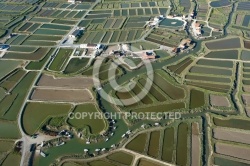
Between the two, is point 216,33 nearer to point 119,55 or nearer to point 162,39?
point 162,39

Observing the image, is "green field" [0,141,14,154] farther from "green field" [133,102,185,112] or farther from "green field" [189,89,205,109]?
"green field" [189,89,205,109]

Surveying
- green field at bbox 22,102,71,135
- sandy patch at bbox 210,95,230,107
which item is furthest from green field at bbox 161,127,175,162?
green field at bbox 22,102,71,135

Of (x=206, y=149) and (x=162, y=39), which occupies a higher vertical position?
(x=162, y=39)

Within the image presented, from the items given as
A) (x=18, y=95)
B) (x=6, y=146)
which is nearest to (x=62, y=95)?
(x=18, y=95)

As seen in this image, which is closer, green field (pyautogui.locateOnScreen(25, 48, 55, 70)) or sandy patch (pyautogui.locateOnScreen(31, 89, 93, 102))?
sandy patch (pyautogui.locateOnScreen(31, 89, 93, 102))

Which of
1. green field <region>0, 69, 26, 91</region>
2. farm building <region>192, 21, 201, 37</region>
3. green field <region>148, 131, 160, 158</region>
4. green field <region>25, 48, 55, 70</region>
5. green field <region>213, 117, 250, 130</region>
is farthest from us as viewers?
farm building <region>192, 21, 201, 37</region>

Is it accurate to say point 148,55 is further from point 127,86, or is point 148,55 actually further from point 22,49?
point 22,49

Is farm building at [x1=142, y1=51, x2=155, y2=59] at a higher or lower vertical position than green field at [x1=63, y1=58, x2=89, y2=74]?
higher

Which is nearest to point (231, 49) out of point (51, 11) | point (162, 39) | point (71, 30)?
point (162, 39)

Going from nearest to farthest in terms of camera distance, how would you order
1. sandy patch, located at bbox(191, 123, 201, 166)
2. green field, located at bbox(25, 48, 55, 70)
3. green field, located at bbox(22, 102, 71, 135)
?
sandy patch, located at bbox(191, 123, 201, 166) → green field, located at bbox(22, 102, 71, 135) → green field, located at bbox(25, 48, 55, 70)
